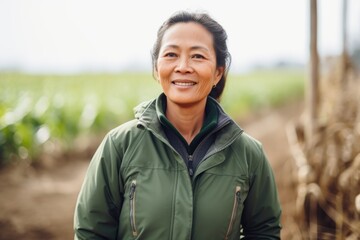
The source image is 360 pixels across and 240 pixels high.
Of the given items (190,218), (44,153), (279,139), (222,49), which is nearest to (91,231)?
(190,218)

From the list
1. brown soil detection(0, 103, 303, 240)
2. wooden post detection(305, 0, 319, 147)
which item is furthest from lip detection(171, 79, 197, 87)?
brown soil detection(0, 103, 303, 240)

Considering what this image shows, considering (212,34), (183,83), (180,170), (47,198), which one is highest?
(212,34)

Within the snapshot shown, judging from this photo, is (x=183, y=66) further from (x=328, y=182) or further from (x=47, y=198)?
(x=47, y=198)

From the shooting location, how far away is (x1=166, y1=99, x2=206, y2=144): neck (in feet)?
5.68

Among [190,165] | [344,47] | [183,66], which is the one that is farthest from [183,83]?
[344,47]

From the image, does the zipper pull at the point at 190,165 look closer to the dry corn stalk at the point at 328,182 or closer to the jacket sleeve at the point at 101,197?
the jacket sleeve at the point at 101,197

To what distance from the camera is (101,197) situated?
1.54m

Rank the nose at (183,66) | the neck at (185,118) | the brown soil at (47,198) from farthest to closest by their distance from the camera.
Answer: the brown soil at (47,198), the neck at (185,118), the nose at (183,66)

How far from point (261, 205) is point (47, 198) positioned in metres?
3.33

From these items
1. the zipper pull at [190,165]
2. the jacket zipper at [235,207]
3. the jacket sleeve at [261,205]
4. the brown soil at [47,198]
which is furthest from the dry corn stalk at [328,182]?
the zipper pull at [190,165]

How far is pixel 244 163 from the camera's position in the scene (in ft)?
5.35

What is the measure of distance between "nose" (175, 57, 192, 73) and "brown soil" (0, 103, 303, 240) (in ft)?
6.74

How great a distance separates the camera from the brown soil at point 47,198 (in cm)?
369

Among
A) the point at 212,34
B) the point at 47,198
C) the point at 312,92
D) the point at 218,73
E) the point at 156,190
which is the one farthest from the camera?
the point at 47,198
